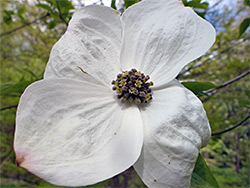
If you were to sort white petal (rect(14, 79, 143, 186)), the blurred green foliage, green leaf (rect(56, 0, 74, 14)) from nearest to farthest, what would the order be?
white petal (rect(14, 79, 143, 186))
green leaf (rect(56, 0, 74, 14))
the blurred green foliage

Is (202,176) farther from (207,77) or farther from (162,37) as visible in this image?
(207,77)

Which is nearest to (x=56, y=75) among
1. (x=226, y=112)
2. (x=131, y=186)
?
(x=131, y=186)

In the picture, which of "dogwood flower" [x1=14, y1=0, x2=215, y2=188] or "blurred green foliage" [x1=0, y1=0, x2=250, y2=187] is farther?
"blurred green foliage" [x1=0, y1=0, x2=250, y2=187]

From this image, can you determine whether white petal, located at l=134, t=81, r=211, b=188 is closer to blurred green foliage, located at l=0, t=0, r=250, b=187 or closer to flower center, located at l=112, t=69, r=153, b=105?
flower center, located at l=112, t=69, r=153, b=105

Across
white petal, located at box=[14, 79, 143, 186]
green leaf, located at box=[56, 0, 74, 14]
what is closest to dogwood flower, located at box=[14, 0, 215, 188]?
white petal, located at box=[14, 79, 143, 186]

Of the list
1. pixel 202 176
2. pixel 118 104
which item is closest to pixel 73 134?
pixel 118 104
